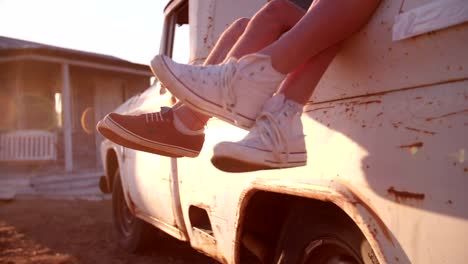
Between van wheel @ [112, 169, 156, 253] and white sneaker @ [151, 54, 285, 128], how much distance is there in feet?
10.2

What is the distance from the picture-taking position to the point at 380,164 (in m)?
1.34

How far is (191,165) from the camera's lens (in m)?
2.74

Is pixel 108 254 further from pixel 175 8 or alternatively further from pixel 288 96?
pixel 288 96

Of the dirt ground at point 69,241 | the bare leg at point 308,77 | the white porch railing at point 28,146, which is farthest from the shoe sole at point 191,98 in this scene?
the white porch railing at point 28,146

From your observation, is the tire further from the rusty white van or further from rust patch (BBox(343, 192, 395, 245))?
rust patch (BBox(343, 192, 395, 245))

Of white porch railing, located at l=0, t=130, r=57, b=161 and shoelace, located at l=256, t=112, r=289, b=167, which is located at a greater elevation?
shoelace, located at l=256, t=112, r=289, b=167

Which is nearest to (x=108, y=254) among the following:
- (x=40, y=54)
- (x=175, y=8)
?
(x=175, y=8)

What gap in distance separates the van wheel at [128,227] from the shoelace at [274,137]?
3.22 metres

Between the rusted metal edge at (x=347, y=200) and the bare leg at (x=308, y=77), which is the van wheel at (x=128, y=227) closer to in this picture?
the rusted metal edge at (x=347, y=200)

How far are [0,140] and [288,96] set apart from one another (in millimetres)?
12817

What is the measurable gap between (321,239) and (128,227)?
3506 mm

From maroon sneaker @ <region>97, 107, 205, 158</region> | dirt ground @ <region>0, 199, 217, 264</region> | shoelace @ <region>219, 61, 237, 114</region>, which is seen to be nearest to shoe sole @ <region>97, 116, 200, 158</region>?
maroon sneaker @ <region>97, 107, 205, 158</region>

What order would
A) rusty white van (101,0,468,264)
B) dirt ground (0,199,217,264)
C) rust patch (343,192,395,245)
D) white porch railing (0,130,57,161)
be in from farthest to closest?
white porch railing (0,130,57,161), dirt ground (0,199,217,264), rust patch (343,192,395,245), rusty white van (101,0,468,264)

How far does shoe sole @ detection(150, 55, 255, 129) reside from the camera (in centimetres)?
156
